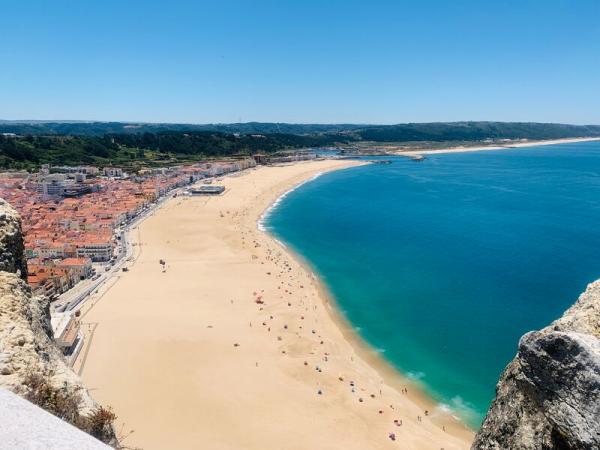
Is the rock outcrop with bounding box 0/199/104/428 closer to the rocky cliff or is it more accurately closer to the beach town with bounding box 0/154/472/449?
the rocky cliff

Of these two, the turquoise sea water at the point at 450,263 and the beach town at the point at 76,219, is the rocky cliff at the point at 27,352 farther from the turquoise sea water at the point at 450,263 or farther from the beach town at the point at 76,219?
the turquoise sea water at the point at 450,263

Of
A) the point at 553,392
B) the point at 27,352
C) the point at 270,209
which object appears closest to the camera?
the point at 553,392

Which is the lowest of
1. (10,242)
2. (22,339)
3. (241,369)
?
(241,369)

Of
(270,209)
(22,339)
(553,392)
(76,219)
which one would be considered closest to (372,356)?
(553,392)

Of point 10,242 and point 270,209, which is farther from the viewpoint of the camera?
point 270,209

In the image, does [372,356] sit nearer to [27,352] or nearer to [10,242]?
[10,242]

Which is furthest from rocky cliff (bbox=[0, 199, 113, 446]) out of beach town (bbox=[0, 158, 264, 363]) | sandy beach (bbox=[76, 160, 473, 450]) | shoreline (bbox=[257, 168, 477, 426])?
shoreline (bbox=[257, 168, 477, 426])
